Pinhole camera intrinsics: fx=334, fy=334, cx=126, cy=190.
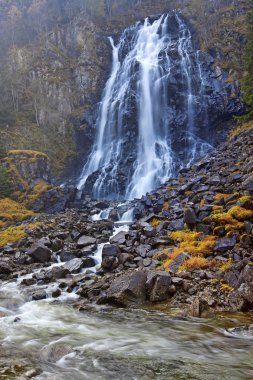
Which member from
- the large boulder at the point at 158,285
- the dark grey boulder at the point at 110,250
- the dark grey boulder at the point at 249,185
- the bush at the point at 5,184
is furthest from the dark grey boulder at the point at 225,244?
the bush at the point at 5,184

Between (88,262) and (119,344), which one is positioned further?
(88,262)

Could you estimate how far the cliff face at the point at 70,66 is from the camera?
49.4m

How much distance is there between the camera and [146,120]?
45.6 meters

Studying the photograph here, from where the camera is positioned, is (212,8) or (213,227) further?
(212,8)

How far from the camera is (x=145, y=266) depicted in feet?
45.1

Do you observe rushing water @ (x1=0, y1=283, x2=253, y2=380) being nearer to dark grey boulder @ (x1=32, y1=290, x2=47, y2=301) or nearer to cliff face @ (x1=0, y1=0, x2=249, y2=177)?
dark grey boulder @ (x1=32, y1=290, x2=47, y2=301)

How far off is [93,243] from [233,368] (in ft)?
43.9

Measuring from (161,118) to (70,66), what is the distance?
81.7 ft

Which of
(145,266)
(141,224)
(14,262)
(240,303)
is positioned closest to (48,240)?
(14,262)

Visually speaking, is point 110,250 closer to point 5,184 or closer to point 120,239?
point 120,239

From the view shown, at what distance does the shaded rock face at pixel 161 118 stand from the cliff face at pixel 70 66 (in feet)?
7.32

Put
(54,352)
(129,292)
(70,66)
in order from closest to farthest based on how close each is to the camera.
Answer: (54,352), (129,292), (70,66)

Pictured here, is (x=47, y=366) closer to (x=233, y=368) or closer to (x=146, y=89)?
(x=233, y=368)

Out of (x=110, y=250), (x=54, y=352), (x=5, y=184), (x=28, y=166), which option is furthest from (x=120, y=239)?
(x=28, y=166)
